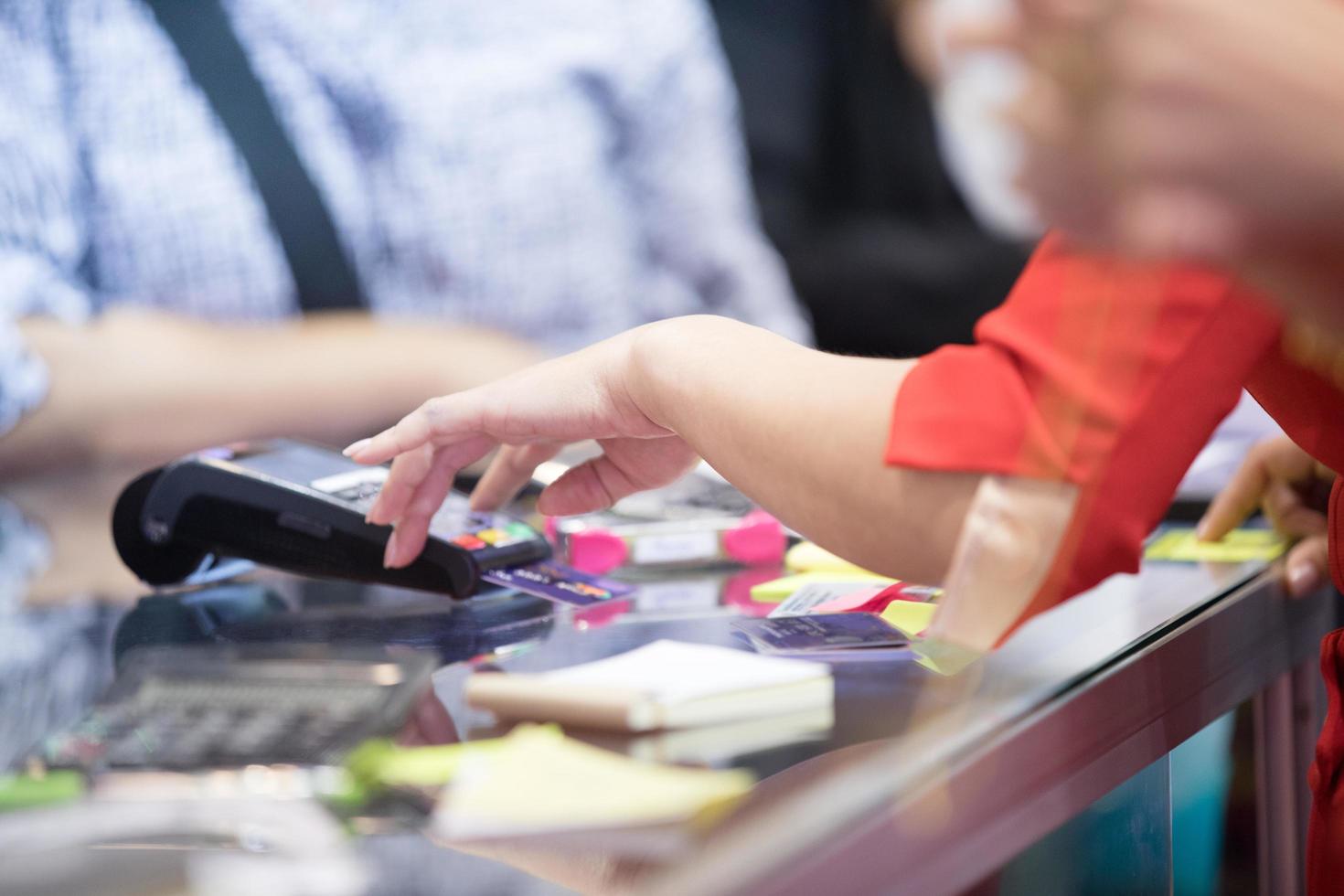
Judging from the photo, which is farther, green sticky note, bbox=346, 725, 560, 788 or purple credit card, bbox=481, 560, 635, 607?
purple credit card, bbox=481, 560, 635, 607

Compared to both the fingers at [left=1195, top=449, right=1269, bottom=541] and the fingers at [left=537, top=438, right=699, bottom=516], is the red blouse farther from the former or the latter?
the fingers at [left=1195, top=449, right=1269, bottom=541]

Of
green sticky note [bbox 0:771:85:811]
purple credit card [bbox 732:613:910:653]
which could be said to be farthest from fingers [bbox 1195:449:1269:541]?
green sticky note [bbox 0:771:85:811]

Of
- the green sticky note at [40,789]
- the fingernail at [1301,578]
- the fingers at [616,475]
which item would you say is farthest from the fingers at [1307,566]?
the green sticky note at [40,789]

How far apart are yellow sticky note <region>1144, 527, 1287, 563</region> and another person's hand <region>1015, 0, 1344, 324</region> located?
2.30ft

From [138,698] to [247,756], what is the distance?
110 millimetres

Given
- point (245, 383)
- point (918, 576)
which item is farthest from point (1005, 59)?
point (245, 383)

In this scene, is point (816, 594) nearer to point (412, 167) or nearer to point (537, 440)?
point (537, 440)

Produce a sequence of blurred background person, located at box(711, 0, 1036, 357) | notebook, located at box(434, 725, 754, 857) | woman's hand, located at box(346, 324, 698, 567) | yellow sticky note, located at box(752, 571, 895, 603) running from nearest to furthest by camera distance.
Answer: notebook, located at box(434, 725, 754, 857), woman's hand, located at box(346, 324, 698, 567), yellow sticky note, located at box(752, 571, 895, 603), blurred background person, located at box(711, 0, 1036, 357)

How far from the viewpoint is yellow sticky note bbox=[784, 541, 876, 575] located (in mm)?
963

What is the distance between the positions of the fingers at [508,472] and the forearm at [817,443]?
0.82 feet

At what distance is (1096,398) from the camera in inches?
20.0

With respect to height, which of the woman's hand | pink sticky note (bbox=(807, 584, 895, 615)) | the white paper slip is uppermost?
the woman's hand

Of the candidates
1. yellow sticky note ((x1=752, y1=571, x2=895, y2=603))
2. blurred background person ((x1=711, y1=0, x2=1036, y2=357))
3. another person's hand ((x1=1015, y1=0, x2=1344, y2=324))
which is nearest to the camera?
another person's hand ((x1=1015, y1=0, x2=1344, y2=324))

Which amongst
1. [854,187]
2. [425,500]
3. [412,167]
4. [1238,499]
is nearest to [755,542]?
[425,500]
